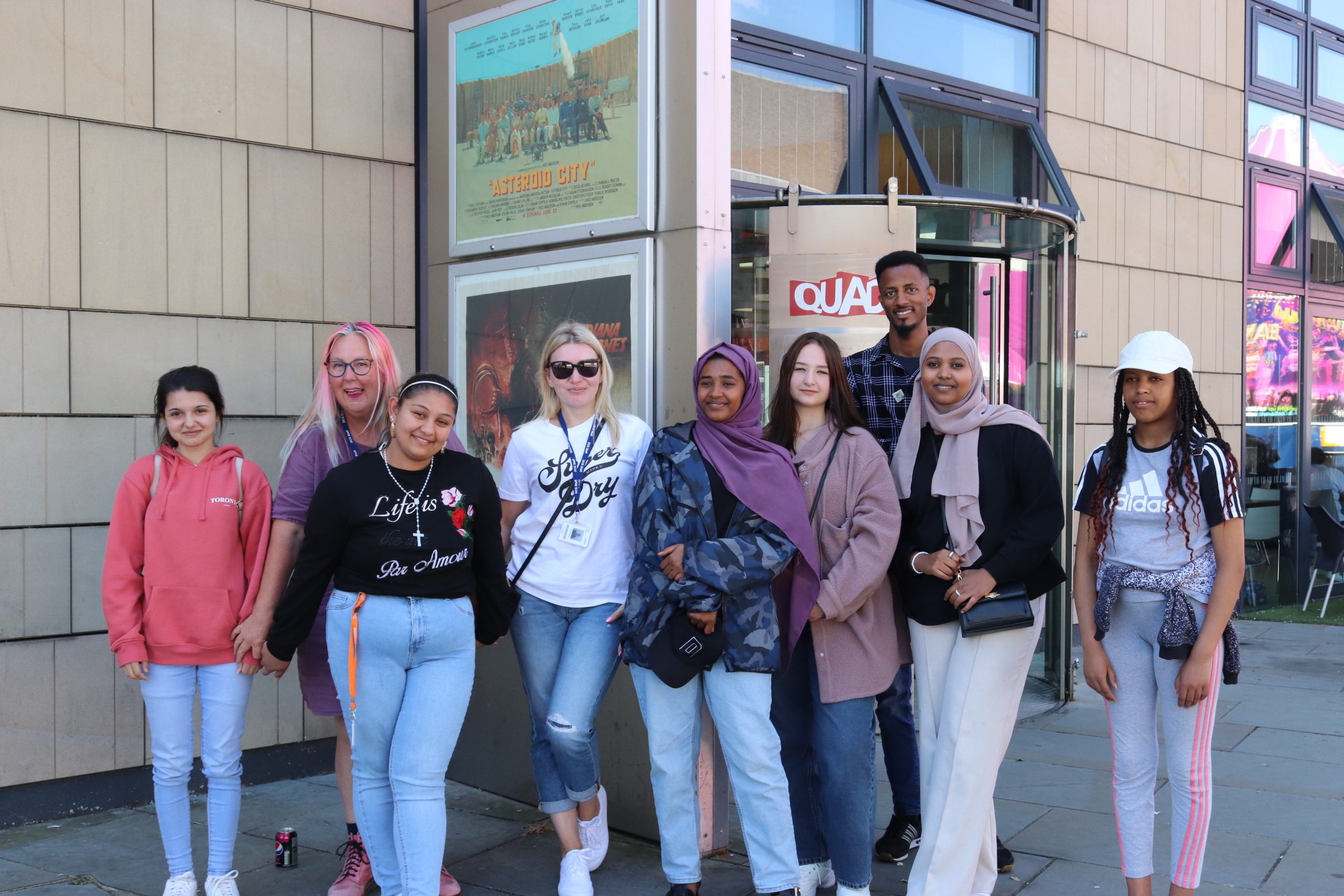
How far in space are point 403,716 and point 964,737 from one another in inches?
64.3

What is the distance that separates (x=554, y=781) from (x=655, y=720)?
503 mm

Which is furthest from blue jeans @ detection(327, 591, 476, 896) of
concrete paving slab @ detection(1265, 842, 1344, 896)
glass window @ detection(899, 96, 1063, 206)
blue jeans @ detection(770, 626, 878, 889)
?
glass window @ detection(899, 96, 1063, 206)

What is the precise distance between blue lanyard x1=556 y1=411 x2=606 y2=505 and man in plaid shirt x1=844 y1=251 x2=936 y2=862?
2.96 feet

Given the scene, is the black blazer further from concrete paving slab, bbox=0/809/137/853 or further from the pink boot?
concrete paving slab, bbox=0/809/137/853

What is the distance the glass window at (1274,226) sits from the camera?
10797 mm

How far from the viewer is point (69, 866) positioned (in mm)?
4164

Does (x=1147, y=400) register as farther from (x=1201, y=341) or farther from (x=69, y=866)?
(x=1201, y=341)

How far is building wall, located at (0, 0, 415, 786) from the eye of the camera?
465 centimetres

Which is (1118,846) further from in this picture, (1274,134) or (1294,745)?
(1274,134)

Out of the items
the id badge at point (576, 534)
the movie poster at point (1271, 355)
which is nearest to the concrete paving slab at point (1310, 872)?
the id badge at point (576, 534)

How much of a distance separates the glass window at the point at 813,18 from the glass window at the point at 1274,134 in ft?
16.2

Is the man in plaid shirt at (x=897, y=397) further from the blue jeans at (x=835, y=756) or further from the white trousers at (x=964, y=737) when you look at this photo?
the white trousers at (x=964, y=737)

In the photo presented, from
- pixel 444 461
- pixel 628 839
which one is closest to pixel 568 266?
pixel 444 461

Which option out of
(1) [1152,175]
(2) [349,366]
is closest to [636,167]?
(2) [349,366]
